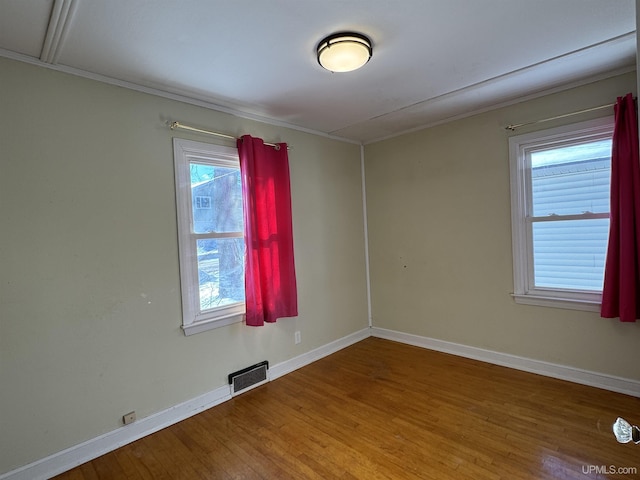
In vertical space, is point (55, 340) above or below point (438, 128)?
below

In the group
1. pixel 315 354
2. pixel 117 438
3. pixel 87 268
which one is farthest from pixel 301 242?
pixel 117 438

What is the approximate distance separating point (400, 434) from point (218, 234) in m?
2.07

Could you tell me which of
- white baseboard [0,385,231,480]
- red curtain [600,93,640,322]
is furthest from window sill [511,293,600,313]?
white baseboard [0,385,231,480]

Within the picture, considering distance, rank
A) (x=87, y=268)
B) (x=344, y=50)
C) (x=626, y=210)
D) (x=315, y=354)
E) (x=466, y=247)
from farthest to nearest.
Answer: (x=315, y=354) → (x=466, y=247) → (x=626, y=210) → (x=87, y=268) → (x=344, y=50)

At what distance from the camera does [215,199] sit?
112 inches

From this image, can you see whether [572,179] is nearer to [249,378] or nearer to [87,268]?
[249,378]

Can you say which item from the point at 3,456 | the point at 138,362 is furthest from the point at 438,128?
the point at 3,456

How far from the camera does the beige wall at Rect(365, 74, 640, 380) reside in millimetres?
2762

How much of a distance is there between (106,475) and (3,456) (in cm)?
56

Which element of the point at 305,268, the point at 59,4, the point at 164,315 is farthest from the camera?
the point at 305,268

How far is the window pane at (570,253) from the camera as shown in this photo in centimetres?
271

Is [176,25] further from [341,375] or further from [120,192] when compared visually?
[341,375]

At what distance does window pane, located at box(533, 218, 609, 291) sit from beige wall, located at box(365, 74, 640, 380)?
237 mm

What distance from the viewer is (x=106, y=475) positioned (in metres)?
2.00
